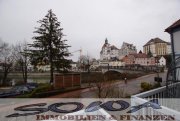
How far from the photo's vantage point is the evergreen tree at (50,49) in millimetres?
35188

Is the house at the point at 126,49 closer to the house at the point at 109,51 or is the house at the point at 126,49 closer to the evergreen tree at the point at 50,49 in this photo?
the house at the point at 109,51

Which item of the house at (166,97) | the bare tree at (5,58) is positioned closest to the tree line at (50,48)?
the bare tree at (5,58)

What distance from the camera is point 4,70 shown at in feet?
148

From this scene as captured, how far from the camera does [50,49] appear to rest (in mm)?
35406

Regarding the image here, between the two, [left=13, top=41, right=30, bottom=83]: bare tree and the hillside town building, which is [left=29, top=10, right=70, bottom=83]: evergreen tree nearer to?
[left=13, top=41, right=30, bottom=83]: bare tree

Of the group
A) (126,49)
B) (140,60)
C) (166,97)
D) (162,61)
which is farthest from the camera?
(126,49)

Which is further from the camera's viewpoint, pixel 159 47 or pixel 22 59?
pixel 159 47

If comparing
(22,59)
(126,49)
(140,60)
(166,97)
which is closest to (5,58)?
(22,59)

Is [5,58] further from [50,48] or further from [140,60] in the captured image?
[140,60]

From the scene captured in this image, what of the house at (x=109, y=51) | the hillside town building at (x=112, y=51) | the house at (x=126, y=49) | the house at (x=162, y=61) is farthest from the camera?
the house at (x=109, y=51)

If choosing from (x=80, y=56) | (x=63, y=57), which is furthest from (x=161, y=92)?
(x=80, y=56)

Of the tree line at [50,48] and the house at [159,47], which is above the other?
the house at [159,47]

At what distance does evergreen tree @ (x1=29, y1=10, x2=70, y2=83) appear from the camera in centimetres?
3519

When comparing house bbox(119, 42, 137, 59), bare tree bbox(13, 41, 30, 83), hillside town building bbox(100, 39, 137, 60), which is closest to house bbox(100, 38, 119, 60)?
hillside town building bbox(100, 39, 137, 60)
